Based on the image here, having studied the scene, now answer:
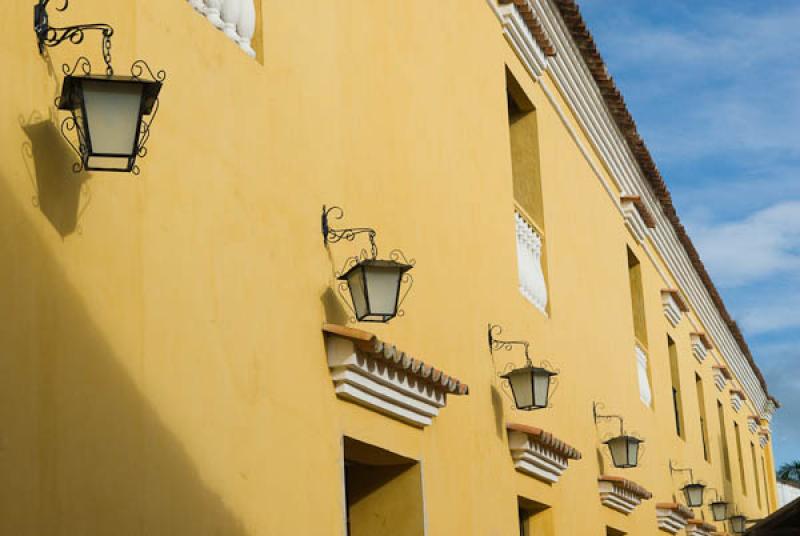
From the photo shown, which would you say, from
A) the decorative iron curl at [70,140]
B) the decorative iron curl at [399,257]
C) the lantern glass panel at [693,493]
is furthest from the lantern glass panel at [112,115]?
the lantern glass panel at [693,493]

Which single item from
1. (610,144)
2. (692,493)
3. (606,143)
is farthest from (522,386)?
(692,493)

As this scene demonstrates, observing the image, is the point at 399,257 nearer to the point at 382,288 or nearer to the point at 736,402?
the point at 382,288

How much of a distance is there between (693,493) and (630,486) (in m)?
4.20

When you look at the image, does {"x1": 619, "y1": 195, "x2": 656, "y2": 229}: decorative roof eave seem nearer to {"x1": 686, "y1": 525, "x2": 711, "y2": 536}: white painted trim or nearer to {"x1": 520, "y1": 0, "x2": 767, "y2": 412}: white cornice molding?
{"x1": 520, "y1": 0, "x2": 767, "y2": 412}: white cornice molding

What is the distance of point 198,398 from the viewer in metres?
5.41

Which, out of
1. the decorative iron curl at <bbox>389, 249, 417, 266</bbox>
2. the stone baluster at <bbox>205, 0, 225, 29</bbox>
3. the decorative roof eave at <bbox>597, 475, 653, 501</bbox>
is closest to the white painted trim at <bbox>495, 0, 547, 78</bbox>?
the decorative iron curl at <bbox>389, 249, 417, 266</bbox>

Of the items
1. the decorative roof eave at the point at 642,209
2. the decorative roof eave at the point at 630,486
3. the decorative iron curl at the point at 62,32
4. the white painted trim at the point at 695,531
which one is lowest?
the white painted trim at the point at 695,531

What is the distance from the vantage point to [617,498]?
41.1 ft

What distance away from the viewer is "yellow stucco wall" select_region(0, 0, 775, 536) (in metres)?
4.57

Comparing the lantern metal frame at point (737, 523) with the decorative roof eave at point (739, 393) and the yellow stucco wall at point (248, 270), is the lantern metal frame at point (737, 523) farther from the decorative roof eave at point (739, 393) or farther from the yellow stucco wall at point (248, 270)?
the yellow stucco wall at point (248, 270)

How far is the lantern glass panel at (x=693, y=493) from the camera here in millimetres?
16625

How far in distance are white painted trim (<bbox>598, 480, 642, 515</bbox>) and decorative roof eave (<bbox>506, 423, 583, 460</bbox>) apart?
1.77m

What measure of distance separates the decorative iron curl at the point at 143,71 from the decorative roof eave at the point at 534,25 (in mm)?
5632

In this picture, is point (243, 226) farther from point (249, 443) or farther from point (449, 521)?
point (449, 521)
